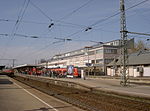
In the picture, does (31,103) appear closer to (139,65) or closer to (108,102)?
(108,102)

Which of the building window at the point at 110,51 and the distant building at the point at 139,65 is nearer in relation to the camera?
the distant building at the point at 139,65

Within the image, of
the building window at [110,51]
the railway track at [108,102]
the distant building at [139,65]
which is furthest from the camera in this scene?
the building window at [110,51]

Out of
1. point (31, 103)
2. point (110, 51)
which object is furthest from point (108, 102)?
point (110, 51)

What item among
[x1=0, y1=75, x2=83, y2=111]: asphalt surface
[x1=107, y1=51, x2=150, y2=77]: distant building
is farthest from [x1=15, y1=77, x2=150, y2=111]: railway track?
[x1=107, y1=51, x2=150, y2=77]: distant building

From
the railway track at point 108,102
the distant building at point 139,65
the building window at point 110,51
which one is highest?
the building window at point 110,51

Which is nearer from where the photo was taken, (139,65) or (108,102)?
(108,102)

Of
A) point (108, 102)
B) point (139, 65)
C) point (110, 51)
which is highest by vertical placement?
point (110, 51)

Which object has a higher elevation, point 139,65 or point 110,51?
point 110,51

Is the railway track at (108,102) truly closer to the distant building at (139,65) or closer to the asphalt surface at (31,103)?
the asphalt surface at (31,103)

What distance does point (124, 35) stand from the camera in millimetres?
28484

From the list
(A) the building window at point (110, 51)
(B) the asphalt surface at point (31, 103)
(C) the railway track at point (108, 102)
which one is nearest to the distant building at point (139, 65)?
(A) the building window at point (110, 51)

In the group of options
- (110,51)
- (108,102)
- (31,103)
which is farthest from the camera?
(110,51)

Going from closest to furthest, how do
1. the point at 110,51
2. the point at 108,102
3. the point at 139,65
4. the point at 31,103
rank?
the point at 31,103
the point at 108,102
the point at 139,65
the point at 110,51

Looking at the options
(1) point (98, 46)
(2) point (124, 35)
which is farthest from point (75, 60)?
(2) point (124, 35)
